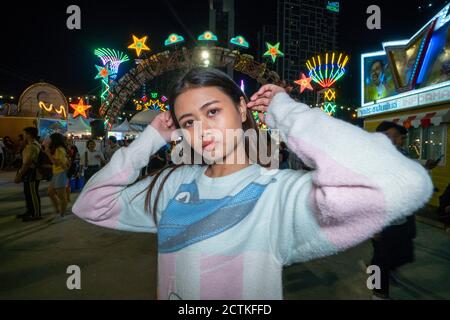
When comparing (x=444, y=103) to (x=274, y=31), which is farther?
(x=274, y=31)

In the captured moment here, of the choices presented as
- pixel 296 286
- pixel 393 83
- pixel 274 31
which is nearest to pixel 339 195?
pixel 296 286

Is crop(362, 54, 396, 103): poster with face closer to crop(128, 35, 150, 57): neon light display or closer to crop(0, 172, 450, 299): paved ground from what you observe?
crop(0, 172, 450, 299): paved ground

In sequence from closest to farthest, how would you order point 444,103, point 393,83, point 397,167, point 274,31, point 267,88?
point 397,167 < point 267,88 < point 444,103 < point 393,83 < point 274,31

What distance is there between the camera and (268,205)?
1.19 m

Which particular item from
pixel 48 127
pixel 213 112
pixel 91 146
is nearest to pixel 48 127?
pixel 48 127

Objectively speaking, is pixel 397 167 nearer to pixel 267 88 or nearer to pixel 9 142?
pixel 267 88

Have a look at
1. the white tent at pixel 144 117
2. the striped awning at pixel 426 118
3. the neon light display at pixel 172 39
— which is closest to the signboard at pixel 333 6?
the neon light display at pixel 172 39

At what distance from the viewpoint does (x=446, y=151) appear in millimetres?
8734

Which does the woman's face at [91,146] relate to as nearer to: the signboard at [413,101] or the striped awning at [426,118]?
the striped awning at [426,118]

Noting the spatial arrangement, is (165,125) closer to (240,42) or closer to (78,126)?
(240,42)

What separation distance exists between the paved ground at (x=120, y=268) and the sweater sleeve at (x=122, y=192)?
7.55ft

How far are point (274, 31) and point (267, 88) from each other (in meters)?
87.5

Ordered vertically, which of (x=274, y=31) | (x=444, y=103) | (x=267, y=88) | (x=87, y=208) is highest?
(x=274, y=31)

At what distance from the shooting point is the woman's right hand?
1.59 meters
